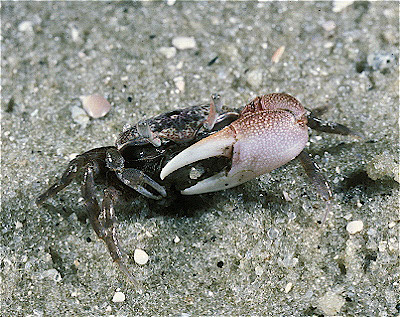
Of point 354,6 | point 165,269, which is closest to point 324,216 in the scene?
point 165,269

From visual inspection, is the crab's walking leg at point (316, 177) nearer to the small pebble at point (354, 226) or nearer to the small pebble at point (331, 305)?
the small pebble at point (354, 226)

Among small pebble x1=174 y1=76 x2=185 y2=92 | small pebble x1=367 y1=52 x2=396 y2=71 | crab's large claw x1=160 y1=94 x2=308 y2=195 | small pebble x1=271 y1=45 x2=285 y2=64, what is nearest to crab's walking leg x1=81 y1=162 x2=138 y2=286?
crab's large claw x1=160 y1=94 x2=308 y2=195

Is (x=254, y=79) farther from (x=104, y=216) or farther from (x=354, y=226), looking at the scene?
(x=104, y=216)

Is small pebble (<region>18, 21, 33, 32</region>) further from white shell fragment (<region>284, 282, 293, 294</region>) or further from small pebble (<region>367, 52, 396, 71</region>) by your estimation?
white shell fragment (<region>284, 282, 293, 294</region>)

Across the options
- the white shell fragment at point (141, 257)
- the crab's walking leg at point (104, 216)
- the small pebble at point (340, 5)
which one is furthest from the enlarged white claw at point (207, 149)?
the small pebble at point (340, 5)

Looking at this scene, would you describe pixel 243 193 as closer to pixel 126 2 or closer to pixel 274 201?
pixel 274 201

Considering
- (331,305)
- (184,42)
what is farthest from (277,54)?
(331,305)
